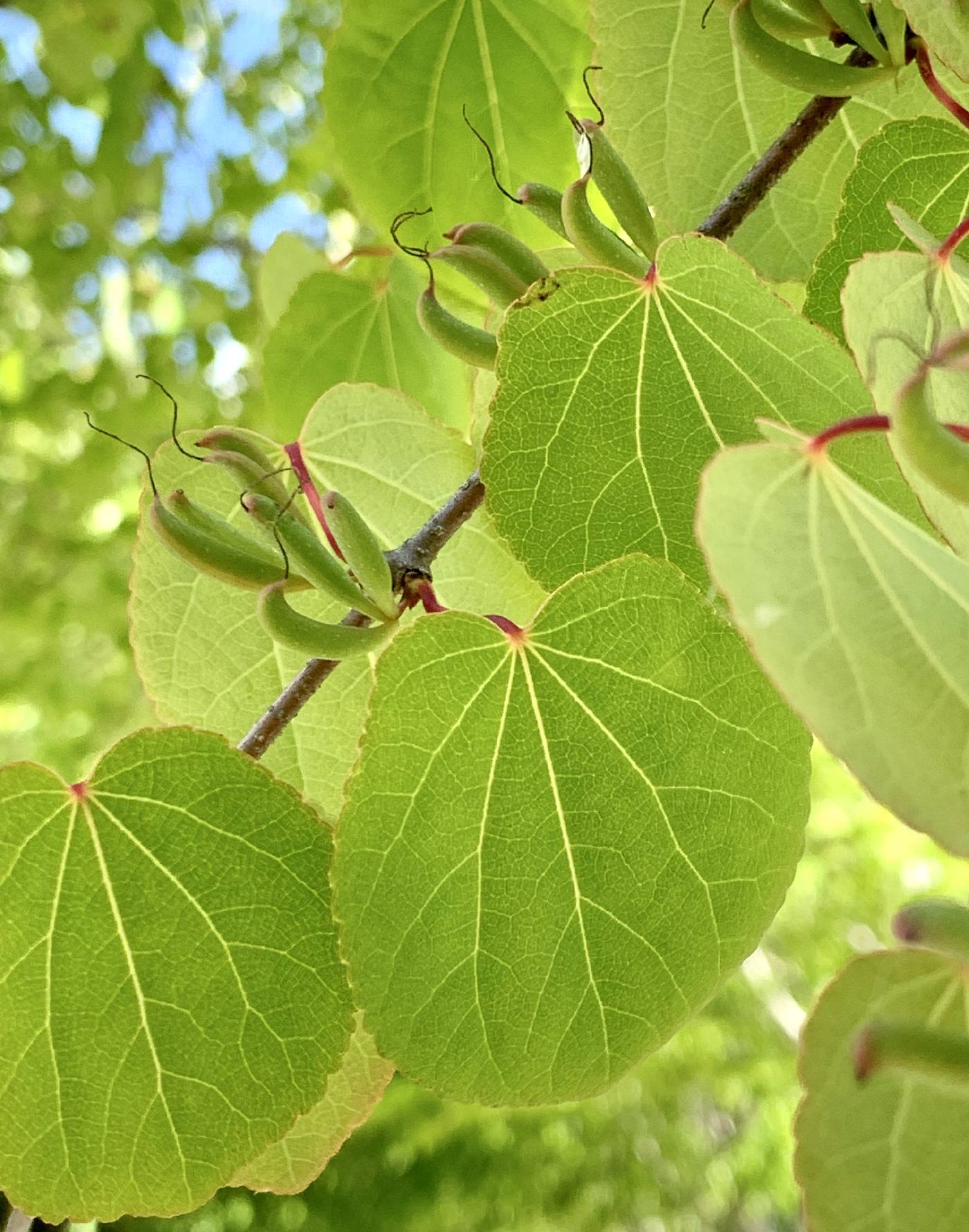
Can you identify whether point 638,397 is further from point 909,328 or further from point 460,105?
point 460,105

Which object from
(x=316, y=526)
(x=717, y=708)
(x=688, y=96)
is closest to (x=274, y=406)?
(x=316, y=526)

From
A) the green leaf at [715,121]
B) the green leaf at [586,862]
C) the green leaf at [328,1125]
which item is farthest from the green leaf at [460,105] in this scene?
the green leaf at [328,1125]

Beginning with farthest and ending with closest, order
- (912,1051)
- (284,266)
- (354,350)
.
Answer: (284,266)
(354,350)
(912,1051)

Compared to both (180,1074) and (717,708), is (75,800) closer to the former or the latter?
(180,1074)

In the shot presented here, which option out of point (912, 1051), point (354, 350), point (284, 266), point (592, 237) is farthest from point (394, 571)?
point (284, 266)

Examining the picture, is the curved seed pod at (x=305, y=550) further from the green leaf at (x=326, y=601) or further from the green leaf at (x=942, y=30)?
the green leaf at (x=942, y=30)

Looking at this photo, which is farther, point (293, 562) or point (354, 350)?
point (354, 350)
